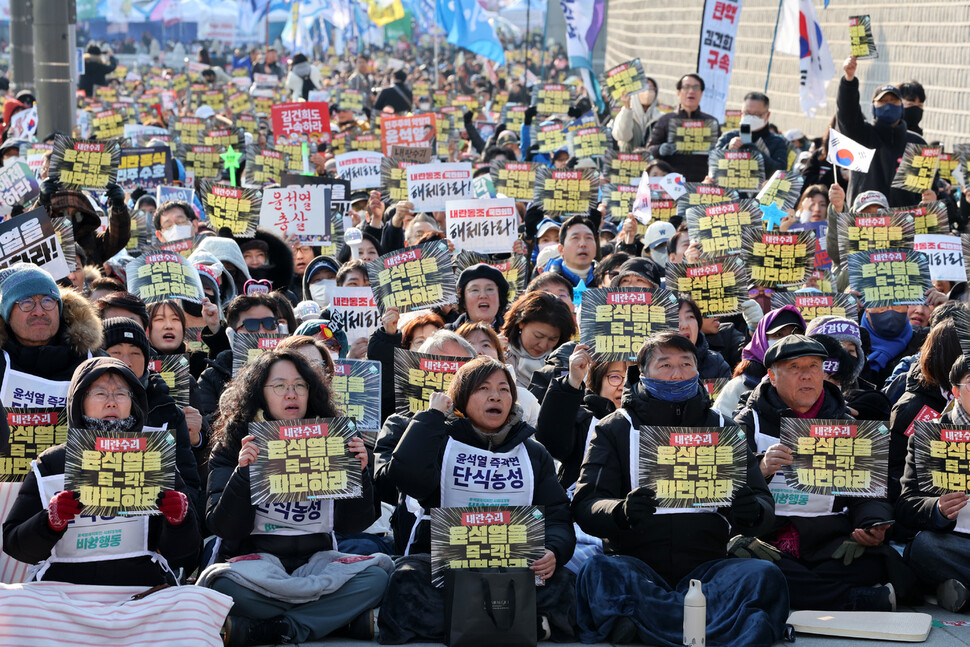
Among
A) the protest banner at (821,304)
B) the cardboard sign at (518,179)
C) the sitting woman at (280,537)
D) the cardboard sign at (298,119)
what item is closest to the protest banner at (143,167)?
the cardboard sign at (298,119)

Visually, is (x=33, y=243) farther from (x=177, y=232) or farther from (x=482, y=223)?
(x=482, y=223)

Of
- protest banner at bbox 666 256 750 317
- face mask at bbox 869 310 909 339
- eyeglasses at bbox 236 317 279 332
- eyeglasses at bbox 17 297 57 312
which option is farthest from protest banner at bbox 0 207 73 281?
face mask at bbox 869 310 909 339

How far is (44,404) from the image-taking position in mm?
5941

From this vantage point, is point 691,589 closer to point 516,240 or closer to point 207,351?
point 207,351

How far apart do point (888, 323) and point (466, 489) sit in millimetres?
3753

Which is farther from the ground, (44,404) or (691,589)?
(44,404)

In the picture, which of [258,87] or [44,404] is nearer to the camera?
[44,404]

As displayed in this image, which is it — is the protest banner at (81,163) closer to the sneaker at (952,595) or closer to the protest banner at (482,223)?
the protest banner at (482,223)

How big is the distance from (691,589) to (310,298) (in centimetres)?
501

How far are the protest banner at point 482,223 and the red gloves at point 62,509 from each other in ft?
18.3

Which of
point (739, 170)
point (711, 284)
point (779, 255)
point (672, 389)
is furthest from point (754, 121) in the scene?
point (672, 389)

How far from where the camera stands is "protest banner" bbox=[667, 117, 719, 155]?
43.9ft

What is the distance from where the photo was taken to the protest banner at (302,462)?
5.32 metres

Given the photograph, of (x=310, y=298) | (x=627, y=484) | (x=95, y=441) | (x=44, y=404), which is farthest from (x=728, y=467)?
(x=310, y=298)
